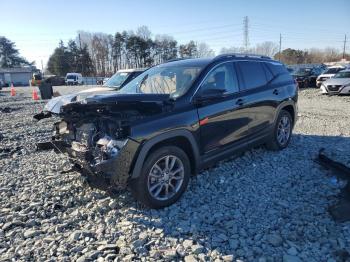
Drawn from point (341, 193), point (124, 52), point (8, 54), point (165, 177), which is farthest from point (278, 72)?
A: point (8, 54)

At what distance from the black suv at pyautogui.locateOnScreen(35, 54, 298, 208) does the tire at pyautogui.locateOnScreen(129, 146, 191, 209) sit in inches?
0.5

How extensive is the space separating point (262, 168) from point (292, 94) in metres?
2.06

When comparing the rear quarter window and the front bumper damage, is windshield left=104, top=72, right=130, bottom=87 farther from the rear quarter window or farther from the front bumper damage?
the front bumper damage

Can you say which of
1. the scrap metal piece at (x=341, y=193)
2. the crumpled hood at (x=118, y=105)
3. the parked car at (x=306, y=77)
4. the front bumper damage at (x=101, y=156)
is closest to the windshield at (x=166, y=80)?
the crumpled hood at (x=118, y=105)

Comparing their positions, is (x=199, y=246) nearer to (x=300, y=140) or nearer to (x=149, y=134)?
(x=149, y=134)

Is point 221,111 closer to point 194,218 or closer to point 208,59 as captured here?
point 208,59

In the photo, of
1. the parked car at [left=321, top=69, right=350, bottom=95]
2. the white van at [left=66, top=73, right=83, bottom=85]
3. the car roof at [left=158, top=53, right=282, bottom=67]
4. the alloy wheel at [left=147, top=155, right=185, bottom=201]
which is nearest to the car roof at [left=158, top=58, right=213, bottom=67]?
the car roof at [left=158, top=53, right=282, bottom=67]

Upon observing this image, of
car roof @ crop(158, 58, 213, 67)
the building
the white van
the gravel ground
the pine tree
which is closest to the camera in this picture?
the gravel ground

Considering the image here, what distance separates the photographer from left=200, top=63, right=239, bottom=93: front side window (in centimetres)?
487

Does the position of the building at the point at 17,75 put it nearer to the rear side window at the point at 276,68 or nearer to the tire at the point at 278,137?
the rear side window at the point at 276,68

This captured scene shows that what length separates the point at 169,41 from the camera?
76812 millimetres

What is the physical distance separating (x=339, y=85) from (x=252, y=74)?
14.7m

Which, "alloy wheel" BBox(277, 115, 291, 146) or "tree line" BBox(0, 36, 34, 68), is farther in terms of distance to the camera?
"tree line" BBox(0, 36, 34, 68)

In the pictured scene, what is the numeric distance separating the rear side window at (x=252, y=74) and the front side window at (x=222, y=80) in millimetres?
288
